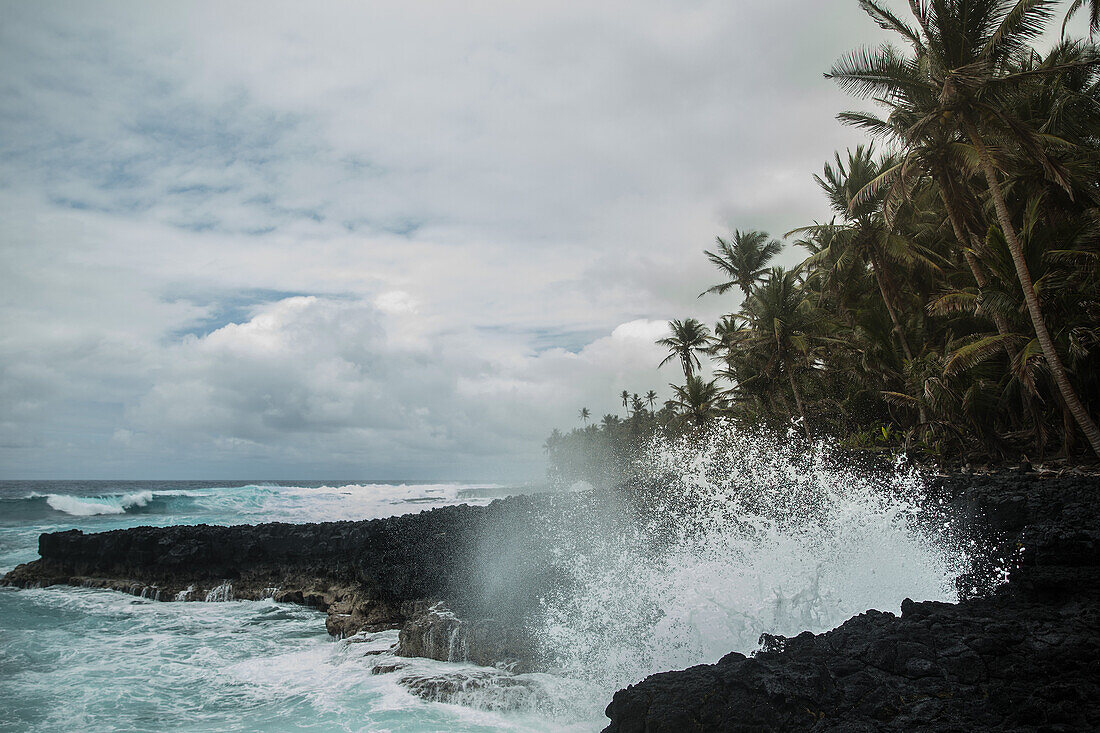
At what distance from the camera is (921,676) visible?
4.43m

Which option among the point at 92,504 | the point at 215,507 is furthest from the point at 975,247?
the point at 92,504

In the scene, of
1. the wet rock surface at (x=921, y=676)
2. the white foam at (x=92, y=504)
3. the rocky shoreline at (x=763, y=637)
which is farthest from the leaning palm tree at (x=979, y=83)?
the white foam at (x=92, y=504)

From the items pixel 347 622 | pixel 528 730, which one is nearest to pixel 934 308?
pixel 528 730

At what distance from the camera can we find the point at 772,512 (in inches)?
456

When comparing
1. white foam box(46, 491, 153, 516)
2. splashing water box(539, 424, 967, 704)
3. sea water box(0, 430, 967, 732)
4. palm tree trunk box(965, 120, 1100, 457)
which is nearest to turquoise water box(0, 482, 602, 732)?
A: sea water box(0, 430, 967, 732)

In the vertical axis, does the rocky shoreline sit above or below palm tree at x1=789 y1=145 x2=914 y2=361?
below

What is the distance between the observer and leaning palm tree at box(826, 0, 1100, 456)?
1071 cm

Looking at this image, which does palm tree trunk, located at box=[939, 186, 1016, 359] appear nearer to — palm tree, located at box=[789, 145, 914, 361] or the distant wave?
palm tree, located at box=[789, 145, 914, 361]

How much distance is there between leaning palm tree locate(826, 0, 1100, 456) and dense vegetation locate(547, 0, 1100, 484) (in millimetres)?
35

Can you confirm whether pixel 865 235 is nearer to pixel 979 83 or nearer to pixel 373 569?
pixel 979 83

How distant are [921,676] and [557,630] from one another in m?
5.24

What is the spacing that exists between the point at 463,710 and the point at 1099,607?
672 cm

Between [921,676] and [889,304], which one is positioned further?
[889,304]

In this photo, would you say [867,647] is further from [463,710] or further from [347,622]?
[347,622]
